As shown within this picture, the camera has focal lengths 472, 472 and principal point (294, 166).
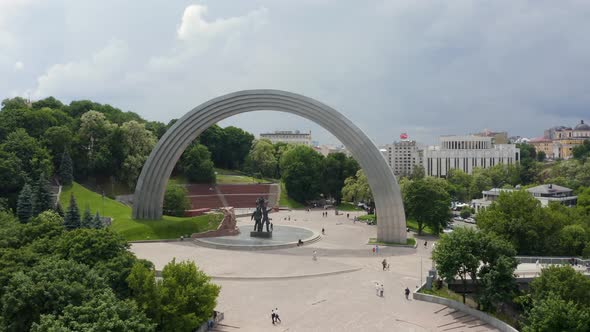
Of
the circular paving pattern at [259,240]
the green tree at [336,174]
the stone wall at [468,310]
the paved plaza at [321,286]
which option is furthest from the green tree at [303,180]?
the stone wall at [468,310]

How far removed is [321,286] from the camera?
27.5 meters

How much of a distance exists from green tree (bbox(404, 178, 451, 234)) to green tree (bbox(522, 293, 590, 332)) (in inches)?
960

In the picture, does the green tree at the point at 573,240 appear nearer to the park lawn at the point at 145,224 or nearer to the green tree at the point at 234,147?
the park lawn at the point at 145,224

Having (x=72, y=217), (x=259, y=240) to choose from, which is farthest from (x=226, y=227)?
(x=72, y=217)

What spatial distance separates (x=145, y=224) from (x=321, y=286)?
20.9 metres

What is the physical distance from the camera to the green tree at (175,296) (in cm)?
1894

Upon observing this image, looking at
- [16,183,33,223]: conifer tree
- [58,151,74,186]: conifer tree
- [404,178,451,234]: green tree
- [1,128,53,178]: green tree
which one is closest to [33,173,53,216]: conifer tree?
[16,183,33,223]: conifer tree

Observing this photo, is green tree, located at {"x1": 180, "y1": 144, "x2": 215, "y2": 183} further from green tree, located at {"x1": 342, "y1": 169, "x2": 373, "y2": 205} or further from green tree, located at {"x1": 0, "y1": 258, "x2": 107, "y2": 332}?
green tree, located at {"x1": 0, "y1": 258, "x2": 107, "y2": 332}

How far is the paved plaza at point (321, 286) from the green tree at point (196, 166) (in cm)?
3290

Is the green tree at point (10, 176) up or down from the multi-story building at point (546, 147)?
down

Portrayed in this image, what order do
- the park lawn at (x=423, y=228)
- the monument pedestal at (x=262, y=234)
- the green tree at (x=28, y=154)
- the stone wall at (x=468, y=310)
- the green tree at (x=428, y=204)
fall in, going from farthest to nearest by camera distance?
1. the park lawn at (x=423, y=228)
2. the green tree at (x=28, y=154)
3. the green tree at (x=428, y=204)
4. the monument pedestal at (x=262, y=234)
5. the stone wall at (x=468, y=310)

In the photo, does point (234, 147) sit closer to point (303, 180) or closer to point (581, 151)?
point (303, 180)

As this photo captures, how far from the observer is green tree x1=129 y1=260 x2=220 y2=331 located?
746 inches

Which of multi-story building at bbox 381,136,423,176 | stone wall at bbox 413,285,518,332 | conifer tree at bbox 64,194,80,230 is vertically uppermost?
multi-story building at bbox 381,136,423,176
